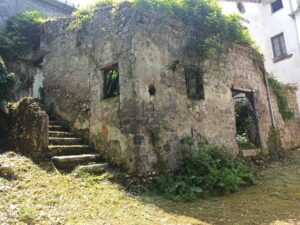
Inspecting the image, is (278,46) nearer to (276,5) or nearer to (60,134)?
(276,5)

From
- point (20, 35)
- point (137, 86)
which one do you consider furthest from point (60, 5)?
point (137, 86)

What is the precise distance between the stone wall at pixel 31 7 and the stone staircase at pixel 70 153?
17.7 feet

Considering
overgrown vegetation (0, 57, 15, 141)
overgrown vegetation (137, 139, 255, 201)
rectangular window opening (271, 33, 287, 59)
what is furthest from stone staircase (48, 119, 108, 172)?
rectangular window opening (271, 33, 287, 59)

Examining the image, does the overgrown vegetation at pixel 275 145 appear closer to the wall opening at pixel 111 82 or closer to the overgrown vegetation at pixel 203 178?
the overgrown vegetation at pixel 203 178

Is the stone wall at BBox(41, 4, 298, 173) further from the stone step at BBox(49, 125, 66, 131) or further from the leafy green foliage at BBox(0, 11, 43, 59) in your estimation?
the leafy green foliage at BBox(0, 11, 43, 59)

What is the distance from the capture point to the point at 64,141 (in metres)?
7.27

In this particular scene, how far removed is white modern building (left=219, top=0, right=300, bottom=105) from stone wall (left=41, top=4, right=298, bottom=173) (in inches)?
360

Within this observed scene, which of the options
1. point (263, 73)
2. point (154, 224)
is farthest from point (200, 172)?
point (263, 73)

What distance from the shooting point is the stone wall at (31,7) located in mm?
10859

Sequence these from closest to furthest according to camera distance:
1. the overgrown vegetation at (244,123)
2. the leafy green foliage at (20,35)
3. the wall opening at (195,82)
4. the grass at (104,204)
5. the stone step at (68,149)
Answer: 1. the grass at (104,204)
2. the stone step at (68,149)
3. the wall opening at (195,82)
4. the overgrown vegetation at (244,123)
5. the leafy green foliage at (20,35)

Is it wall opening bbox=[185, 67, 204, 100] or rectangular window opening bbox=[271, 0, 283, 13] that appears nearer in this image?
wall opening bbox=[185, 67, 204, 100]

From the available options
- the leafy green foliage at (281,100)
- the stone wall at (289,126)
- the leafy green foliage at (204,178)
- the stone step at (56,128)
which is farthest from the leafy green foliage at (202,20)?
the stone step at (56,128)

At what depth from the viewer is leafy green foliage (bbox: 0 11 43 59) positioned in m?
9.86

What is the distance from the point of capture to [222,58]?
9.14m
